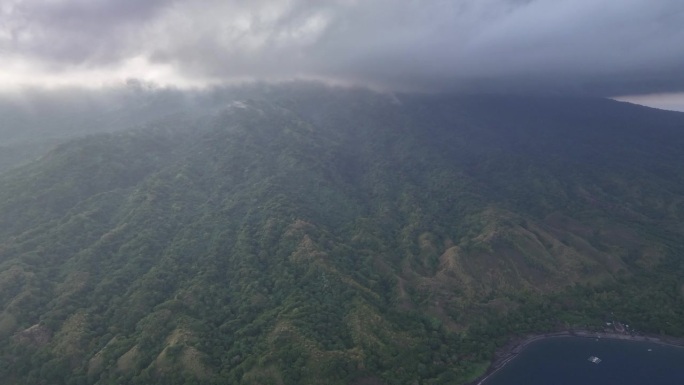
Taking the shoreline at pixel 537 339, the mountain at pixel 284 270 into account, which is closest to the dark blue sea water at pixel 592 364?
the shoreline at pixel 537 339

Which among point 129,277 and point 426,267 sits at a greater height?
point 129,277

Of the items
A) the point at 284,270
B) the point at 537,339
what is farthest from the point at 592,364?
the point at 284,270

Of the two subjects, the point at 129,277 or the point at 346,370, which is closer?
the point at 346,370

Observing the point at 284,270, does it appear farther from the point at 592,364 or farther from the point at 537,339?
the point at 592,364

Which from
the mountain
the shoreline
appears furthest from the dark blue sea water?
the mountain

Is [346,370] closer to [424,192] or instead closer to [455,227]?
[455,227]

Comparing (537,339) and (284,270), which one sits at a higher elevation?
(284,270)

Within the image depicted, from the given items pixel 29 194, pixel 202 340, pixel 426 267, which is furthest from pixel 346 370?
pixel 29 194
